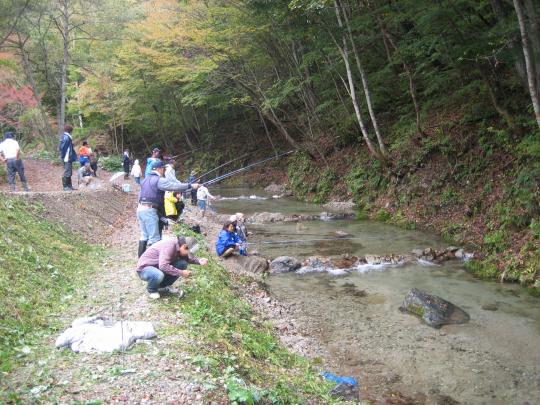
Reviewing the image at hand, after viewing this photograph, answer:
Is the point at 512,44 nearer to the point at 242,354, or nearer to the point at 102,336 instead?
the point at 242,354

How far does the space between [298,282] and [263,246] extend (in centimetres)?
365

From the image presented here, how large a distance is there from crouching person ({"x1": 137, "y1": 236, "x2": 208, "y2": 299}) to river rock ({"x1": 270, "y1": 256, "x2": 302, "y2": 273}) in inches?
198

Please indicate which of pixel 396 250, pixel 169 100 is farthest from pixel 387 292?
pixel 169 100

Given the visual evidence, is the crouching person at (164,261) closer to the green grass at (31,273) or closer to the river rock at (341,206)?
the green grass at (31,273)

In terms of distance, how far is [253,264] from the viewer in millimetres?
11570

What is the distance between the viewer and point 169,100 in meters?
37.6

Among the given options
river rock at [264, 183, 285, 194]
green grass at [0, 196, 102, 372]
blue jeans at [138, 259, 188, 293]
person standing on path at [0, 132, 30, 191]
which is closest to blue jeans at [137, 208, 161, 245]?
blue jeans at [138, 259, 188, 293]

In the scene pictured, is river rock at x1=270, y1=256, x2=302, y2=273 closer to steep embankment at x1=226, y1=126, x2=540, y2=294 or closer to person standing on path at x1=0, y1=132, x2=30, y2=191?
steep embankment at x1=226, y1=126, x2=540, y2=294

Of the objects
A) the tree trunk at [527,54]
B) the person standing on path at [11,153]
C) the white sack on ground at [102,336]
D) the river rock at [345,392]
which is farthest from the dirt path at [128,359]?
the tree trunk at [527,54]

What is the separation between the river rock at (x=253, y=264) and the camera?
1148 cm

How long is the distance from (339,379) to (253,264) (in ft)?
18.6

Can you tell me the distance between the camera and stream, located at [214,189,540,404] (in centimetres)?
629

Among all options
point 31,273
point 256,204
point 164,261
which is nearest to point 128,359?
point 164,261

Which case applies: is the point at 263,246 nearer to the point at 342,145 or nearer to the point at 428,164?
the point at 428,164
